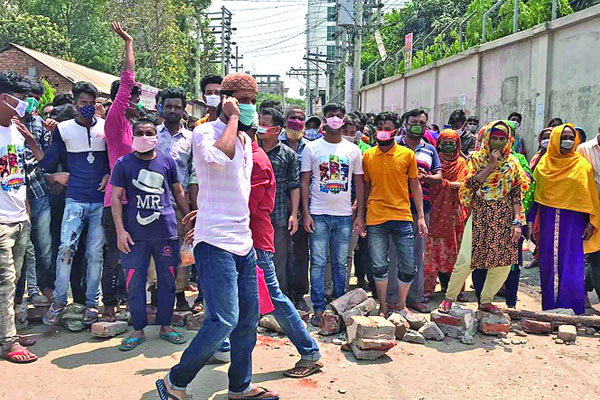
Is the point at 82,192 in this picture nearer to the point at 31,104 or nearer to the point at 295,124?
the point at 31,104

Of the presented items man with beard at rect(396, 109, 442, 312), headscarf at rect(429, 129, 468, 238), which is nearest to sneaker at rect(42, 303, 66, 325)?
man with beard at rect(396, 109, 442, 312)

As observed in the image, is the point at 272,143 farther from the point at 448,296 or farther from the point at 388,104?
the point at 388,104

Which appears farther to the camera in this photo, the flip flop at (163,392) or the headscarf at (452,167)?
the headscarf at (452,167)

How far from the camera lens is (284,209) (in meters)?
5.43

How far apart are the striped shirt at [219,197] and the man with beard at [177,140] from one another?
2026mm

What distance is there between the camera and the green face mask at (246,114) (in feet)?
11.3

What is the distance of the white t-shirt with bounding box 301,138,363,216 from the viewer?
5.39 meters

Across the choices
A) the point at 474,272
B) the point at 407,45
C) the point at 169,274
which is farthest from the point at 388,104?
the point at 169,274

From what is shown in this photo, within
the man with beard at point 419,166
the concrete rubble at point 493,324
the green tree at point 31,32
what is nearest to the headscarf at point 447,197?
the man with beard at point 419,166

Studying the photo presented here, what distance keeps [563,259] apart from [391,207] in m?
1.89

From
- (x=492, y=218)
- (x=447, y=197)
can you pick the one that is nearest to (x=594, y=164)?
(x=492, y=218)

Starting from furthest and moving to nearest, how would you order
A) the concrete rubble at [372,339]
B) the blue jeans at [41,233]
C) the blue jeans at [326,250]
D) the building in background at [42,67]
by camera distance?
1. the building in background at [42,67]
2. the blue jeans at [326,250]
3. the blue jeans at [41,233]
4. the concrete rubble at [372,339]

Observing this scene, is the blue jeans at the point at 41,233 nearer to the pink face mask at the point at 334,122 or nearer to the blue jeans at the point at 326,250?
the blue jeans at the point at 326,250

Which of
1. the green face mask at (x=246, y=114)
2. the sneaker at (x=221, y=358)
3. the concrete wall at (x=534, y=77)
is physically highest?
the concrete wall at (x=534, y=77)
